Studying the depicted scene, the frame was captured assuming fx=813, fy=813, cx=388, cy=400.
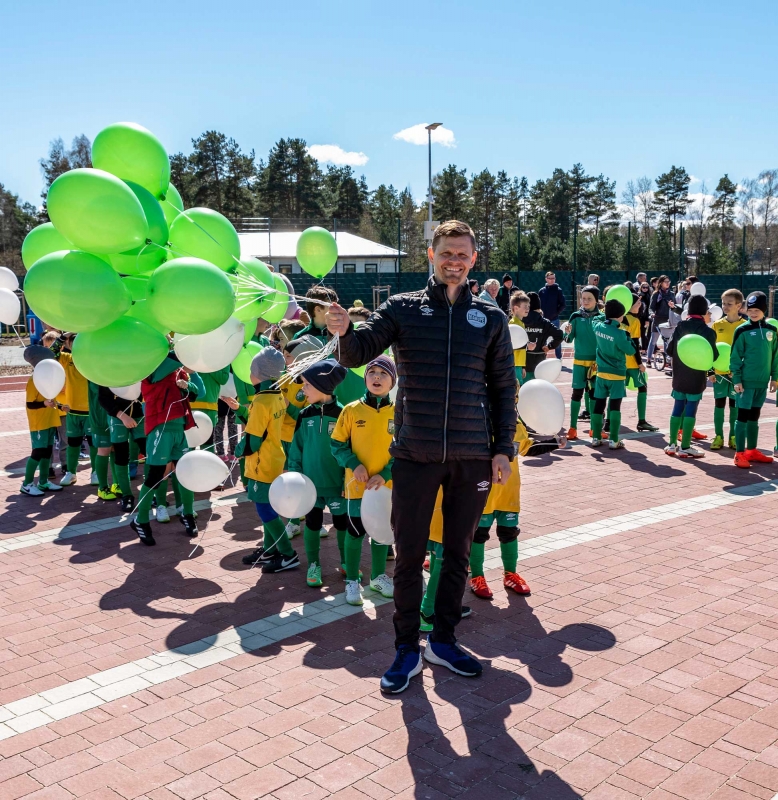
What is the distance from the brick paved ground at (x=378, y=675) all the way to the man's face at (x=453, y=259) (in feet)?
6.95

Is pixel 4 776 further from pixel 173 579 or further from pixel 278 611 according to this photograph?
pixel 173 579

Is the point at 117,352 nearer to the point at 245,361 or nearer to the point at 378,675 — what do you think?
the point at 378,675

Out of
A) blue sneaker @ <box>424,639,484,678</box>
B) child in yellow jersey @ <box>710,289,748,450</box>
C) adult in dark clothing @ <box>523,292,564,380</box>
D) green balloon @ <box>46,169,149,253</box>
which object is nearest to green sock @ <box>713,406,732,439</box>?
child in yellow jersey @ <box>710,289,748,450</box>

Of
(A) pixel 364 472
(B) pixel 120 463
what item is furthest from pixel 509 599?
(B) pixel 120 463

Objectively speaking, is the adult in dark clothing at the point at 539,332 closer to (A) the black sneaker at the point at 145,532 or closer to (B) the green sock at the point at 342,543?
(B) the green sock at the point at 342,543

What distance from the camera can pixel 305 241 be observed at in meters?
7.01

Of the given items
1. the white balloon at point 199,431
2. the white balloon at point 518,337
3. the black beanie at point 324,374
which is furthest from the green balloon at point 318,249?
the white balloon at point 518,337

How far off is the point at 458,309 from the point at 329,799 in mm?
2300

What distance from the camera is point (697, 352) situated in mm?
9523

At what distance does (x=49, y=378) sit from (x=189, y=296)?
173 inches

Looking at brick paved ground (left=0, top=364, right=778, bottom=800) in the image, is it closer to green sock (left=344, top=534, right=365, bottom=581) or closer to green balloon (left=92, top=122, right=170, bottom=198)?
green sock (left=344, top=534, right=365, bottom=581)

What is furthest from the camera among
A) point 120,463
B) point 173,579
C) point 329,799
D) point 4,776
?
point 120,463

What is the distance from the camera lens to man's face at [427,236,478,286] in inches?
160

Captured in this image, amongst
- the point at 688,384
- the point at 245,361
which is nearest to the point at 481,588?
the point at 245,361
